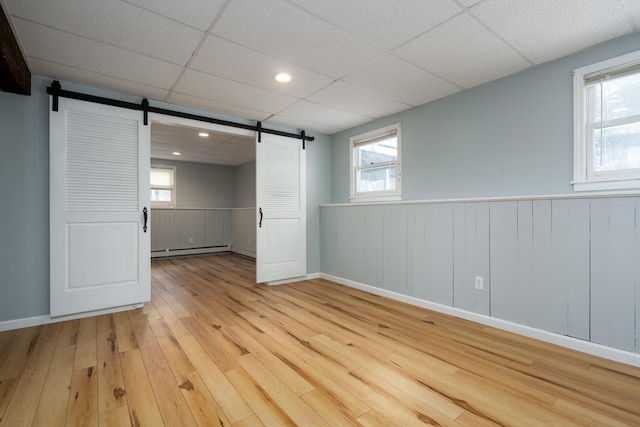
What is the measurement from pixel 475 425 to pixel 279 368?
1.17 m

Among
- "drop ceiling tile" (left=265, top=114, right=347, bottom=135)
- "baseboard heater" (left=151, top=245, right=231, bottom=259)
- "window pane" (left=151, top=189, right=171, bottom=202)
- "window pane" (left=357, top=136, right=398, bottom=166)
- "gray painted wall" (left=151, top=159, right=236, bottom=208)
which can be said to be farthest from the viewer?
"gray painted wall" (left=151, top=159, right=236, bottom=208)

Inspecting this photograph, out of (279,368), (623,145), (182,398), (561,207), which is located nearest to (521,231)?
(561,207)

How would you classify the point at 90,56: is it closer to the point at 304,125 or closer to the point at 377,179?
the point at 304,125

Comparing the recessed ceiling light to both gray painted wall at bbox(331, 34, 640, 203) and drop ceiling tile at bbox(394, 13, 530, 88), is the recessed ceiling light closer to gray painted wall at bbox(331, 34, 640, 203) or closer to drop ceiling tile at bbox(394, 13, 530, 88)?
drop ceiling tile at bbox(394, 13, 530, 88)

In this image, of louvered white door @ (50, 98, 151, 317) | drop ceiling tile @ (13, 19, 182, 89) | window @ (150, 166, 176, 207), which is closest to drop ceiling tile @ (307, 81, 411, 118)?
drop ceiling tile @ (13, 19, 182, 89)

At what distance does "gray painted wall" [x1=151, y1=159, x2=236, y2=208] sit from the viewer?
295 inches

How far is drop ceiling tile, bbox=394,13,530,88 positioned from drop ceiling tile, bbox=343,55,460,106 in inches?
3.9

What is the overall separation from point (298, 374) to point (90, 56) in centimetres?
296

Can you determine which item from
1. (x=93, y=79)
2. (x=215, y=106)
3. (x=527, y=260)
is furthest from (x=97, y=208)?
(x=527, y=260)

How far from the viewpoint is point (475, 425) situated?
1.44 metres

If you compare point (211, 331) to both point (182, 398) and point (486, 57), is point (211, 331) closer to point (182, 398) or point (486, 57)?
point (182, 398)

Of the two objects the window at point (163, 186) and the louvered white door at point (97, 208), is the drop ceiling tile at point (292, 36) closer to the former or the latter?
the louvered white door at point (97, 208)

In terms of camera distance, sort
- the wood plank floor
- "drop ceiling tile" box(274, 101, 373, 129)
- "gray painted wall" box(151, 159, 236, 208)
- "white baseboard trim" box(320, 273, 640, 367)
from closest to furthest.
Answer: the wood plank floor → "white baseboard trim" box(320, 273, 640, 367) → "drop ceiling tile" box(274, 101, 373, 129) → "gray painted wall" box(151, 159, 236, 208)

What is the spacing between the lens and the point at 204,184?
782 centimetres
